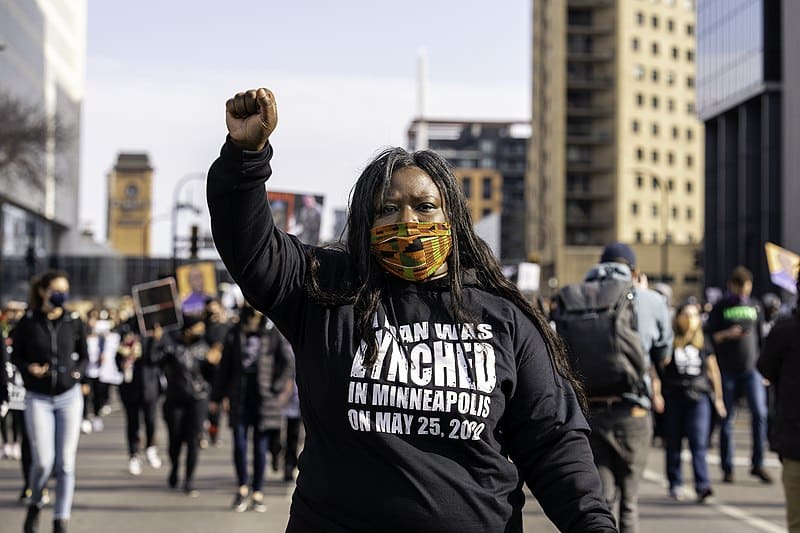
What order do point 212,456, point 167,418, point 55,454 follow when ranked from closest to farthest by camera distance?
point 55,454, point 167,418, point 212,456

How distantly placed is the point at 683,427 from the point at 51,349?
19.1 ft

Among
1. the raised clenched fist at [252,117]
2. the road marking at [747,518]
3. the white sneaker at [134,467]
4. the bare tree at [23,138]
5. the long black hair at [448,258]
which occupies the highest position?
the bare tree at [23,138]

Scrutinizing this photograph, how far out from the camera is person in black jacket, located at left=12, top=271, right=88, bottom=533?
8578 mm

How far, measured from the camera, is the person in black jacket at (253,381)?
438 inches

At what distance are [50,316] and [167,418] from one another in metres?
3.04

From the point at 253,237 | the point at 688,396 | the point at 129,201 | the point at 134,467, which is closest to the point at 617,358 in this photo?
the point at 253,237

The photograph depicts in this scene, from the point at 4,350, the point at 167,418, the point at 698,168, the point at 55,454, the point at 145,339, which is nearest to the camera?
the point at 55,454

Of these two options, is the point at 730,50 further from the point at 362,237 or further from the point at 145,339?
the point at 362,237

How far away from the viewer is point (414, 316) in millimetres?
3100

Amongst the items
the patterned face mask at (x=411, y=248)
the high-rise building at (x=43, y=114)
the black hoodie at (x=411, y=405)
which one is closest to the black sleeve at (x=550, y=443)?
the black hoodie at (x=411, y=405)

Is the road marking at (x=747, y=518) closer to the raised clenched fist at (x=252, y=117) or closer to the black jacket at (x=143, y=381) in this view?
the black jacket at (x=143, y=381)

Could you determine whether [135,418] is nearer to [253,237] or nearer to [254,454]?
[254,454]

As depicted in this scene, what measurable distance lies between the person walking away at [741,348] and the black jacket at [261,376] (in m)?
4.64

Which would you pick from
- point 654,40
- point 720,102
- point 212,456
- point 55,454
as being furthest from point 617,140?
point 55,454
